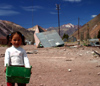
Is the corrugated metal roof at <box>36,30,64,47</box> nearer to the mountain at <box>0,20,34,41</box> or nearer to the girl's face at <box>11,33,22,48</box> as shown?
the girl's face at <box>11,33,22,48</box>

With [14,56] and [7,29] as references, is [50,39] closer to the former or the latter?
[14,56]

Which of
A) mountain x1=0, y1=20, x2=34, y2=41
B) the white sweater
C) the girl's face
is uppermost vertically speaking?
mountain x1=0, y1=20, x2=34, y2=41

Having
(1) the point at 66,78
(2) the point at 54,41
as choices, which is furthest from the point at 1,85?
(2) the point at 54,41

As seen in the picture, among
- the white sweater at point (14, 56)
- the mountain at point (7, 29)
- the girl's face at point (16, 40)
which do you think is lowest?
the white sweater at point (14, 56)

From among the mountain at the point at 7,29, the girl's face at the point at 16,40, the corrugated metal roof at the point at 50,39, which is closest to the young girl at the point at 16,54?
the girl's face at the point at 16,40

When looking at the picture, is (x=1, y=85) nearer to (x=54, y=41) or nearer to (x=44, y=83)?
(x=44, y=83)

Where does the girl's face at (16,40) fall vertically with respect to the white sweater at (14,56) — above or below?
above

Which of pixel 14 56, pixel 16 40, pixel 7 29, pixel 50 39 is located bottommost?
pixel 14 56

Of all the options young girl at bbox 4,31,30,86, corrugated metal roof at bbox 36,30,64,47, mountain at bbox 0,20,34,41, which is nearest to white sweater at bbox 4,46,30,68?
young girl at bbox 4,31,30,86

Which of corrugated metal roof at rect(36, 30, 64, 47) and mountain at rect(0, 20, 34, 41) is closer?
corrugated metal roof at rect(36, 30, 64, 47)

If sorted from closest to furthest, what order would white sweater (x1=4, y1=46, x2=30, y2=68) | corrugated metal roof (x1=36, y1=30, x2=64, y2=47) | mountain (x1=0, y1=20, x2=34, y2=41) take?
1. white sweater (x1=4, y1=46, x2=30, y2=68)
2. corrugated metal roof (x1=36, y1=30, x2=64, y2=47)
3. mountain (x1=0, y1=20, x2=34, y2=41)

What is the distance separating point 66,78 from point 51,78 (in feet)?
1.57

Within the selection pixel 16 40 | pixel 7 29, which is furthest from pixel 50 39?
pixel 7 29

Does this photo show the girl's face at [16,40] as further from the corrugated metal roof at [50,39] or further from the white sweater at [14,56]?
the corrugated metal roof at [50,39]
